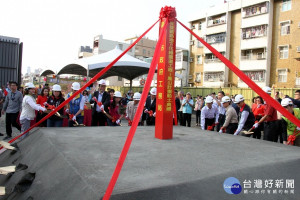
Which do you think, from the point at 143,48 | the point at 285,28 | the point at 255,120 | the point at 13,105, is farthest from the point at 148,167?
the point at 143,48

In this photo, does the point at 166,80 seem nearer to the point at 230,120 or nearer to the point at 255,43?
the point at 230,120

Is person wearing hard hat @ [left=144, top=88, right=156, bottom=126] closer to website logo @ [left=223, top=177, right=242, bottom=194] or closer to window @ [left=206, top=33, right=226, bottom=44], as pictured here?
website logo @ [left=223, top=177, right=242, bottom=194]

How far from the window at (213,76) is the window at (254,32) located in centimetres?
474

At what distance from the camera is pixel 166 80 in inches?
152

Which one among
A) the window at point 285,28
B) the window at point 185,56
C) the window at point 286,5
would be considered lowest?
the window at point 185,56

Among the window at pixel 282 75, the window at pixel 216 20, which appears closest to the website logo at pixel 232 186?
the window at pixel 282 75

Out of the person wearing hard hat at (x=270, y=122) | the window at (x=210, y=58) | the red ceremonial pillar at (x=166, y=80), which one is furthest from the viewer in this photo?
the window at (x=210, y=58)

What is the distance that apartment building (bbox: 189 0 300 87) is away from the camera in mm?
22953

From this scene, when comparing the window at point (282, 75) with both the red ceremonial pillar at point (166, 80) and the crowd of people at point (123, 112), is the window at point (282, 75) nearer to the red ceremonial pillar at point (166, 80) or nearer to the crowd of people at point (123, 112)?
the crowd of people at point (123, 112)

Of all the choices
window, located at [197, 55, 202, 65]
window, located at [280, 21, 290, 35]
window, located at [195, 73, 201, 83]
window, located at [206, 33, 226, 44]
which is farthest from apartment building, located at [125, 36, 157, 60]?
window, located at [280, 21, 290, 35]

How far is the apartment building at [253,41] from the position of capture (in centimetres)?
2295

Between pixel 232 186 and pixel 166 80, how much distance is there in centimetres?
210

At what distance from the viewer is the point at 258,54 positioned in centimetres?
2559

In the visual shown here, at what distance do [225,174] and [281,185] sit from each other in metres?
0.60
